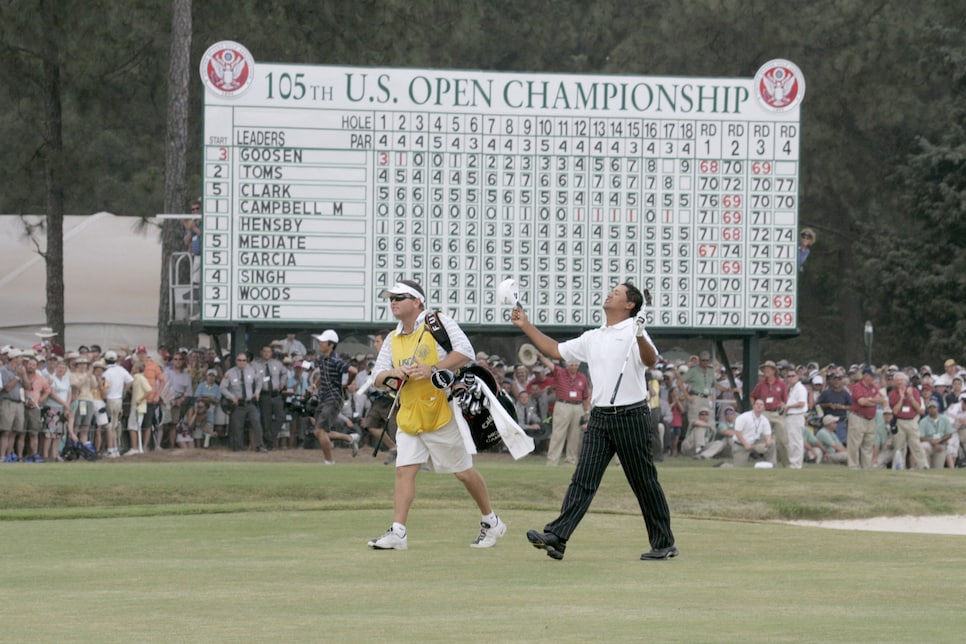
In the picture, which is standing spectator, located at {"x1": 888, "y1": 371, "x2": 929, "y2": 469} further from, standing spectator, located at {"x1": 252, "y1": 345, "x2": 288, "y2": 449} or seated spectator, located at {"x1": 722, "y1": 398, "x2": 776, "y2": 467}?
standing spectator, located at {"x1": 252, "y1": 345, "x2": 288, "y2": 449}

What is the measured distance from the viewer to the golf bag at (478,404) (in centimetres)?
1130

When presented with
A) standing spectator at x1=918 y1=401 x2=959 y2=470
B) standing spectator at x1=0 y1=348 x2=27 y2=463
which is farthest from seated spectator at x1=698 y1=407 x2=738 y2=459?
standing spectator at x1=0 y1=348 x2=27 y2=463

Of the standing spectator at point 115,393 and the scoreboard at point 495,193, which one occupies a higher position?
the scoreboard at point 495,193

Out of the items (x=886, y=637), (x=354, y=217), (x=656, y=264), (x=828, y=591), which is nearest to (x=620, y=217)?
(x=656, y=264)

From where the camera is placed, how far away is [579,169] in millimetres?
26172

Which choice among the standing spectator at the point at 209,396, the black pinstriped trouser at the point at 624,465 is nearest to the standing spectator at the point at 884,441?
the standing spectator at the point at 209,396

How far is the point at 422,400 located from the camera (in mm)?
11359

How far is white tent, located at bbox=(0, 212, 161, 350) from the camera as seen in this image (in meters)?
40.5

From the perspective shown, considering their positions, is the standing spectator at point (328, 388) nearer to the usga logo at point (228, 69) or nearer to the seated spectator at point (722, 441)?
the usga logo at point (228, 69)

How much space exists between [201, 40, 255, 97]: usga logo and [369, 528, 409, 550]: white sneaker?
14.8 meters

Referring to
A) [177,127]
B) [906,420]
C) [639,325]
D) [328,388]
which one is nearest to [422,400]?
[639,325]

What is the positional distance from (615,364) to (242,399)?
53.8ft

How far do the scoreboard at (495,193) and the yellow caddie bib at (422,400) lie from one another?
14.2 metres

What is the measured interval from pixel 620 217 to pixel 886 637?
19.4m
